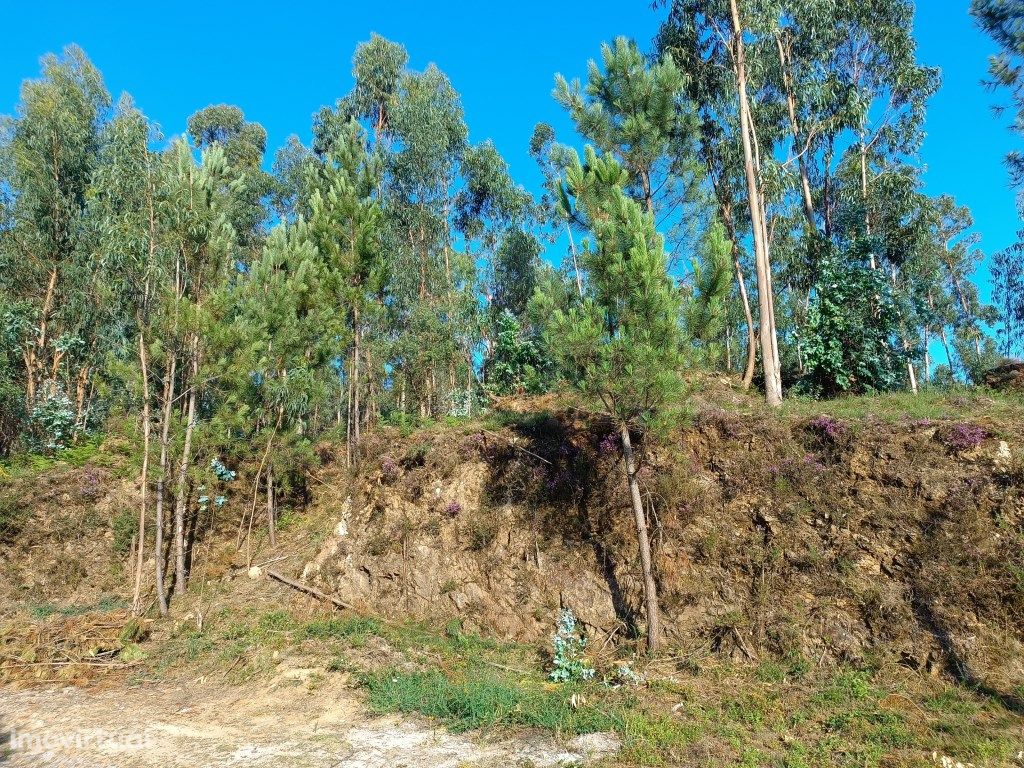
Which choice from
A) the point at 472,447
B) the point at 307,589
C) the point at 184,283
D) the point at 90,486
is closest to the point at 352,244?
the point at 184,283

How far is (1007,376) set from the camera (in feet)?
38.7

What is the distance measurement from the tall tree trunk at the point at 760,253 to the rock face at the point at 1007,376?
4070 millimetres

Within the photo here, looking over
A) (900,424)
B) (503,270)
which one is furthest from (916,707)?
(503,270)

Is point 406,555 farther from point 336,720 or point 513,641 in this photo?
point 336,720

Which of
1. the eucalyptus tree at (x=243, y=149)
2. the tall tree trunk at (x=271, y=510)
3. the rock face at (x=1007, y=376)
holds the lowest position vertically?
the tall tree trunk at (x=271, y=510)

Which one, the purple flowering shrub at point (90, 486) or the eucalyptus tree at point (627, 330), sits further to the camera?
the purple flowering shrub at point (90, 486)

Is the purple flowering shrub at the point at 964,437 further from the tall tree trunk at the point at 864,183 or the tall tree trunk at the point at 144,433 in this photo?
the tall tree trunk at the point at 144,433

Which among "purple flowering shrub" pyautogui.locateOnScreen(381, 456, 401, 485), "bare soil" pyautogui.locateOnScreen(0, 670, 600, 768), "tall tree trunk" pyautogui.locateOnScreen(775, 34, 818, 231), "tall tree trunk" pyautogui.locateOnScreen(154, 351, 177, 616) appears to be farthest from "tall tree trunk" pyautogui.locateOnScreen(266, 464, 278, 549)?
"tall tree trunk" pyautogui.locateOnScreen(775, 34, 818, 231)

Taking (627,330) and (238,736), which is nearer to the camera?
(238,736)

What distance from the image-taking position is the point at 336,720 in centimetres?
667

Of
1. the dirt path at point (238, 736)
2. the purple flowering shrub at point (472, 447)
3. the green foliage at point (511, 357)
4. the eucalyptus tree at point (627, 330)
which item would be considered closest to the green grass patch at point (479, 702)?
the dirt path at point (238, 736)

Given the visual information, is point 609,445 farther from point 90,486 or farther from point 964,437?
point 90,486

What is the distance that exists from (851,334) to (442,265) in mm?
15182

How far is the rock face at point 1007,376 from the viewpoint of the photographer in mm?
11375
